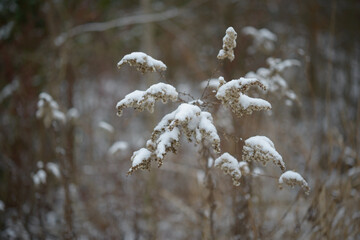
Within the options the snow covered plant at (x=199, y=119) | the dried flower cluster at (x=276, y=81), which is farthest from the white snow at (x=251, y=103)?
the dried flower cluster at (x=276, y=81)

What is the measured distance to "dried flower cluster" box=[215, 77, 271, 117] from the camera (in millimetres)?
1041

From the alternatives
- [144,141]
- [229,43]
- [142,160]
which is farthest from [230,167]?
[144,141]

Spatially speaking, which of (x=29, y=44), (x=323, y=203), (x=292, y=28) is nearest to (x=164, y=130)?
(x=323, y=203)

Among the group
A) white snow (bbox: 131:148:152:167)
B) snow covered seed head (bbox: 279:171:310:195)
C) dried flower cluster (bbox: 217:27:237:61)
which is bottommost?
snow covered seed head (bbox: 279:171:310:195)

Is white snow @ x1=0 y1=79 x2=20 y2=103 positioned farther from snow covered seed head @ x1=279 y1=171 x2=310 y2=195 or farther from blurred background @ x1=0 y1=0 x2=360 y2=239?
snow covered seed head @ x1=279 y1=171 x2=310 y2=195

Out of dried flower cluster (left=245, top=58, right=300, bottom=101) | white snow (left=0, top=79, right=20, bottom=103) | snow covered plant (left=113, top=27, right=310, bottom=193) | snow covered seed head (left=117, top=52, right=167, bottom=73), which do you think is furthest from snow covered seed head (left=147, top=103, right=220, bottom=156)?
white snow (left=0, top=79, right=20, bottom=103)

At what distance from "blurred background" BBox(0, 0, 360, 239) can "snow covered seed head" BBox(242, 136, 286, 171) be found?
0.07 m

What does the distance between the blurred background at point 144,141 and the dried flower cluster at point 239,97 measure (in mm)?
149

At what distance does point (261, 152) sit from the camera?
3.58 feet

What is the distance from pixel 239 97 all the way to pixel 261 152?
24 centimetres

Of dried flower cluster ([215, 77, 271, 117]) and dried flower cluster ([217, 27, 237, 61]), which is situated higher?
dried flower cluster ([217, 27, 237, 61])

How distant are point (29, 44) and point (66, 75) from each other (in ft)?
2.76

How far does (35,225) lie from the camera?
3256mm

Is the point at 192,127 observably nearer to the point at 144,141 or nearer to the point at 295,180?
the point at 295,180
